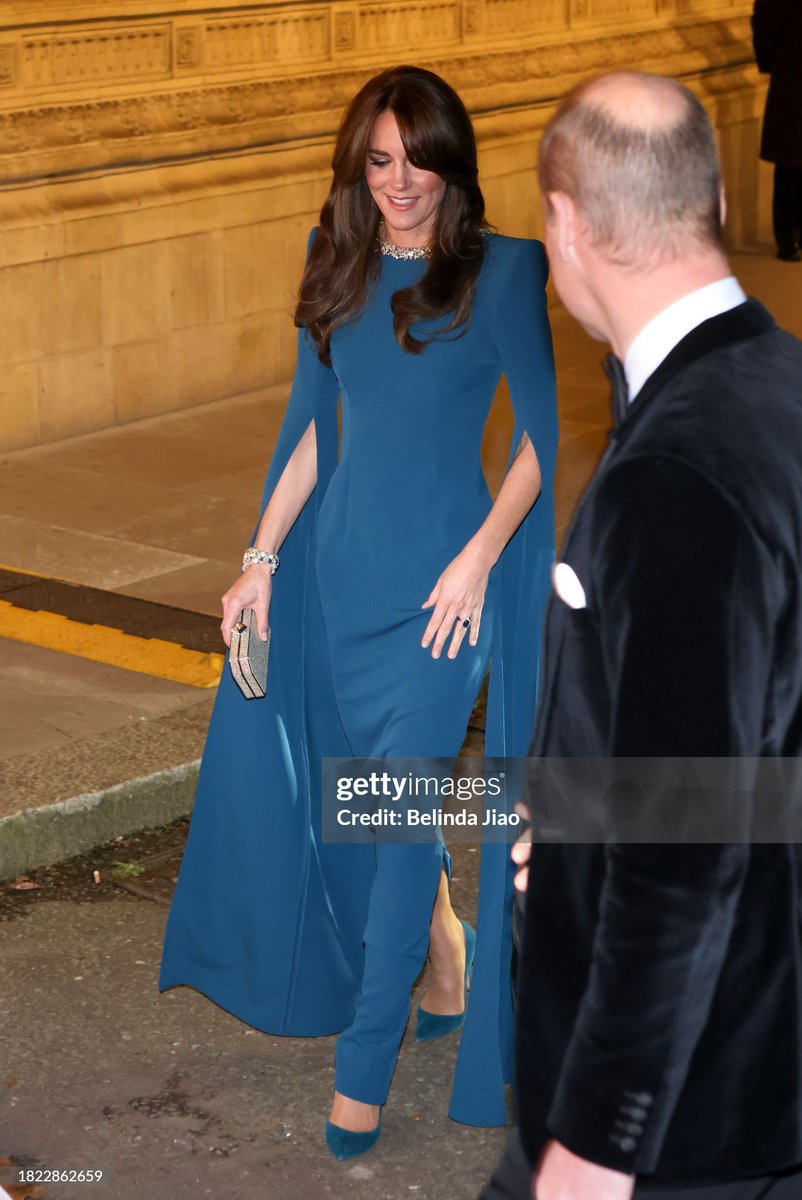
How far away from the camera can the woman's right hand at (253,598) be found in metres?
4.05

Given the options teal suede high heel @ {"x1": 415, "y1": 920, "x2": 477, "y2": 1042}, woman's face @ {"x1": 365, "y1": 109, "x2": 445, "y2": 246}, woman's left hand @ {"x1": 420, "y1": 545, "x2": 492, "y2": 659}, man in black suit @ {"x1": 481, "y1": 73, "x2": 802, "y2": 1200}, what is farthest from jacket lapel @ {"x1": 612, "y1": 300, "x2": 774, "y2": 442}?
teal suede high heel @ {"x1": 415, "y1": 920, "x2": 477, "y2": 1042}

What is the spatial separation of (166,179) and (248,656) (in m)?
6.55

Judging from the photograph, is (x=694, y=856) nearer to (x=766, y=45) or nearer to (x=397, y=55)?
(x=397, y=55)

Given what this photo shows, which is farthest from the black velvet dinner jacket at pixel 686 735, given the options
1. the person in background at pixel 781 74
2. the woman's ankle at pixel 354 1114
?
the person in background at pixel 781 74

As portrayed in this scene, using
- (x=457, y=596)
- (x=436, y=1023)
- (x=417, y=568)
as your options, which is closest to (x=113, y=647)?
(x=436, y=1023)

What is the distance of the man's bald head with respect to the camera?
2004 millimetres

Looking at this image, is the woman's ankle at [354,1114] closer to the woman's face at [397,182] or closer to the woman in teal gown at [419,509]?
the woman in teal gown at [419,509]

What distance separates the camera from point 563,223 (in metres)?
2.08

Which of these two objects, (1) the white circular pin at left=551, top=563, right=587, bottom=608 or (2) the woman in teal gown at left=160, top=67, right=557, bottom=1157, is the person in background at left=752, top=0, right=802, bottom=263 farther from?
(1) the white circular pin at left=551, top=563, right=587, bottom=608

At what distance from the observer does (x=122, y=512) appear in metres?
8.55

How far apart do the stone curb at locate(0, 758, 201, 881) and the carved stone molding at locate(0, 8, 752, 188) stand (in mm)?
4612

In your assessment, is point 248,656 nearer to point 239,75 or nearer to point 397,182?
point 397,182

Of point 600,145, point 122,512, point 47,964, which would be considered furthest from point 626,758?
point 122,512

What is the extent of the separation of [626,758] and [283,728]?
7.37 ft
